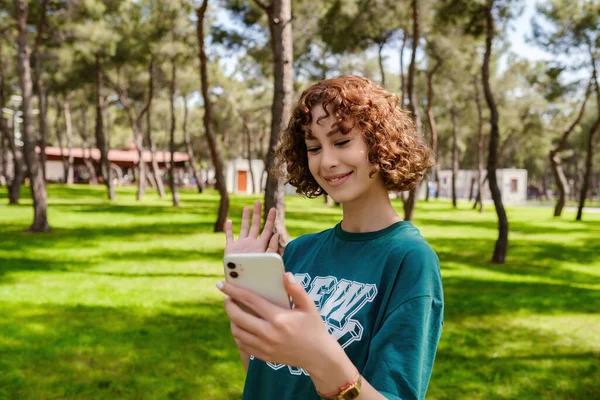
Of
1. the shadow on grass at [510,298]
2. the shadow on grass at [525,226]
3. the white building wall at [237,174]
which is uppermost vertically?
the white building wall at [237,174]

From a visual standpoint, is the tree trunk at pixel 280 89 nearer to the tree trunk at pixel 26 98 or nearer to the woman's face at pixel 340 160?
the woman's face at pixel 340 160

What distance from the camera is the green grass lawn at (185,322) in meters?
5.73

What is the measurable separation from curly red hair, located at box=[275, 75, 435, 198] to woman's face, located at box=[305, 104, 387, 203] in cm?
2

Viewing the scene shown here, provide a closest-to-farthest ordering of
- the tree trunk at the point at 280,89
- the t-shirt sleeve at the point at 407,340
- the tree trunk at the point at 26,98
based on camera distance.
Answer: the t-shirt sleeve at the point at 407,340 < the tree trunk at the point at 280,89 < the tree trunk at the point at 26,98

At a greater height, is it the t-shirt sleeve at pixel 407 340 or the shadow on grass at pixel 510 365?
the t-shirt sleeve at pixel 407 340

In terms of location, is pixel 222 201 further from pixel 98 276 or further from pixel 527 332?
pixel 527 332

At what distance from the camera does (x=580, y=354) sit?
22.9 ft

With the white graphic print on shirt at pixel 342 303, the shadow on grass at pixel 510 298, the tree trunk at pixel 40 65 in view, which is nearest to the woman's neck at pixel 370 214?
the white graphic print on shirt at pixel 342 303

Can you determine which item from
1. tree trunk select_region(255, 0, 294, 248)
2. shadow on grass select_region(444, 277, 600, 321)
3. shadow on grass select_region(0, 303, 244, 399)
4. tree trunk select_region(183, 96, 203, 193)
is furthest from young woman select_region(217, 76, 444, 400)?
tree trunk select_region(183, 96, 203, 193)

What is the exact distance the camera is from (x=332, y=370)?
117 centimetres

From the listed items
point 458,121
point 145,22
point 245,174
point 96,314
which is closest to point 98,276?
point 96,314

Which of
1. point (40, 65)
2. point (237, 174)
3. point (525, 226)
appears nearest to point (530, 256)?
point (525, 226)

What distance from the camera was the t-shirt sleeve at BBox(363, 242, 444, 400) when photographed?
4.49ft

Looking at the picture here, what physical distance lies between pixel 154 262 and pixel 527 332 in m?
7.92
